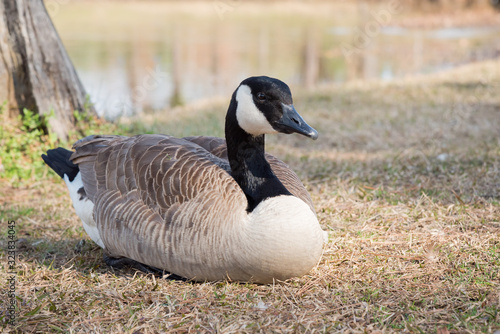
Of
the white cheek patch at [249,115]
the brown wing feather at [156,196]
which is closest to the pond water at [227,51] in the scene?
the brown wing feather at [156,196]

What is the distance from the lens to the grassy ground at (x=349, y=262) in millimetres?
3168

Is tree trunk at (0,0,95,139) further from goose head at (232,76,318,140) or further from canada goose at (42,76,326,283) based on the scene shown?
goose head at (232,76,318,140)

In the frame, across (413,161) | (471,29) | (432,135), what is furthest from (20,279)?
(471,29)

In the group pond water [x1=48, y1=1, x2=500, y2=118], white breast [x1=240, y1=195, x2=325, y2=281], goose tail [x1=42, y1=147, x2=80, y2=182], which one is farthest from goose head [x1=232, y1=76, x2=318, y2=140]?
pond water [x1=48, y1=1, x2=500, y2=118]

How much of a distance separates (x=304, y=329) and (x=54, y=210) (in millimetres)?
3371

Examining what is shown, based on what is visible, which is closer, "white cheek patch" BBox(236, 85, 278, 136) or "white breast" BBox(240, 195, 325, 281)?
"white breast" BBox(240, 195, 325, 281)

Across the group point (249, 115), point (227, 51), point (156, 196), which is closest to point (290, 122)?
point (249, 115)

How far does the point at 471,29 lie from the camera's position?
90.2 feet

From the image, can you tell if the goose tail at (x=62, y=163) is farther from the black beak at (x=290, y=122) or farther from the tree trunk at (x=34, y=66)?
the black beak at (x=290, y=122)

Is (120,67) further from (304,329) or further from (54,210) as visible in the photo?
(304,329)

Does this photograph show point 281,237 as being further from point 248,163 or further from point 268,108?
point 268,108

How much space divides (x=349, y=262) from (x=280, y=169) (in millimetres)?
934

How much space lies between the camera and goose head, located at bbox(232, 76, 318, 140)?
3.48 metres

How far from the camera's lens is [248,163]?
3.74 m
